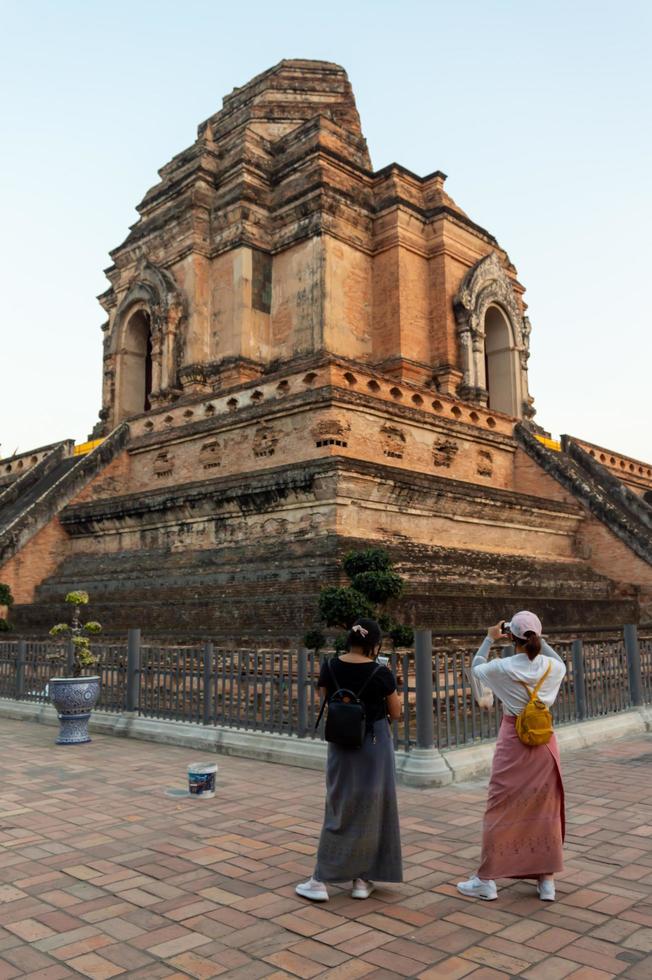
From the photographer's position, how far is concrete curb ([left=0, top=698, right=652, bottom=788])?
6.82m

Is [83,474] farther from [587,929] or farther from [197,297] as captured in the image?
[587,929]

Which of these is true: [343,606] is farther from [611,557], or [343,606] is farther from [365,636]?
[611,557]

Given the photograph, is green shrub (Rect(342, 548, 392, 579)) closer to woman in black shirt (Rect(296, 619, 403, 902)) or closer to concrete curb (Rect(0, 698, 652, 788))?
concrete curb (Rect(0, 698, 652, 788))

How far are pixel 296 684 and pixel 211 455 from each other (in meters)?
8.37

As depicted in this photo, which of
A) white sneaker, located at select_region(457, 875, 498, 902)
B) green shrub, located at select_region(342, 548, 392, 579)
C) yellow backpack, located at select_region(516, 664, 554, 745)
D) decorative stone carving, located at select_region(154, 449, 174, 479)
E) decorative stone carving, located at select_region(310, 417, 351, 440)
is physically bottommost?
white sneaker, located at select_region(457, 875, 498, 902)

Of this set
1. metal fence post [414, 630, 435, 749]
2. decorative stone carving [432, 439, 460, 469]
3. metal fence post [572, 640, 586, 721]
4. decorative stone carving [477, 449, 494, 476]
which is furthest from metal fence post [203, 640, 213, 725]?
decorative stone carving [477, 449, 494, 476]

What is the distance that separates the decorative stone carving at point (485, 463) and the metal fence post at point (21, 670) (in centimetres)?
976

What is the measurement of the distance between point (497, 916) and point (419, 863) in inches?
33.0

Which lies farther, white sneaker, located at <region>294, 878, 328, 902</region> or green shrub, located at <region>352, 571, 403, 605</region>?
green shrub, located at <region>352, 571, 403, 605</region>

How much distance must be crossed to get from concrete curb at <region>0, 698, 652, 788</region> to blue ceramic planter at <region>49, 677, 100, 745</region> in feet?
2.11

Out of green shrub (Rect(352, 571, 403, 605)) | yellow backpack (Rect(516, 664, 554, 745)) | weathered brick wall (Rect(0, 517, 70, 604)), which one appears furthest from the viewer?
weathered brick wall (Rect(0, 517, 70, 604))

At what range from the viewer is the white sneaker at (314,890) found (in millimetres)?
4168

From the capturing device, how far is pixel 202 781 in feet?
20.8

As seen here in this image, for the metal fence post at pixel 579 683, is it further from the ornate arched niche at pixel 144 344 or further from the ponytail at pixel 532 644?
the ornate arched niche at pixel 144 344
